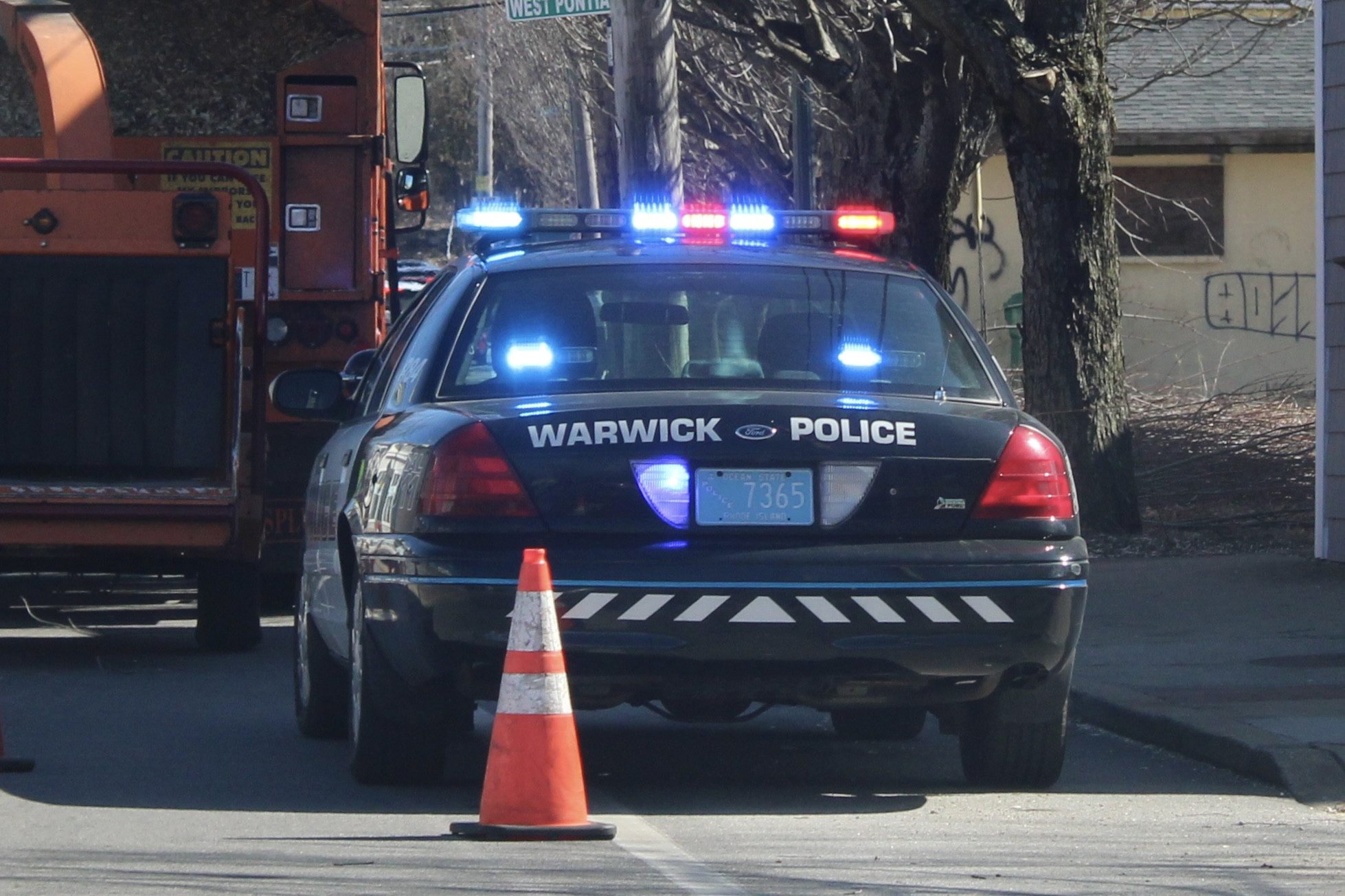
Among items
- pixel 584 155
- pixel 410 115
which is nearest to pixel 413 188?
pixel 410 115

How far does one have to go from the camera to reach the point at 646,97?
1398 cm

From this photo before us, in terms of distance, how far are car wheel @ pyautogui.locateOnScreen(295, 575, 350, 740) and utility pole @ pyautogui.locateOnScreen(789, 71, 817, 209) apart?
1011cm

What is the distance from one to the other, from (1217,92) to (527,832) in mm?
22831

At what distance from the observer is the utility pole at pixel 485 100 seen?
123 feet

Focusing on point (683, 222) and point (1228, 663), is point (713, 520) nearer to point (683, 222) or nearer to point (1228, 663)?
point (683, 222)

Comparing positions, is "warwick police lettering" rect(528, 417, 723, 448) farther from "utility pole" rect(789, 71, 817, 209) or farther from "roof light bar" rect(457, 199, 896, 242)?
"utility pole" rect(789, 71, 817, 209)

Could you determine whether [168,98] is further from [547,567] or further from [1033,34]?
[547,567]

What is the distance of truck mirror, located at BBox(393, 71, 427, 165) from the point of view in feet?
37.2

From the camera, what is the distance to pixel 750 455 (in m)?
5.48

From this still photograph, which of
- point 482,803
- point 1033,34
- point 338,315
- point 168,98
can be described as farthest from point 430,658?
point 1033,34

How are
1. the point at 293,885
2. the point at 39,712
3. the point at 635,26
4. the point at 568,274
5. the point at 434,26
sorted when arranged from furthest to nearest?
1. the point at 434,26
2. the point at 635,26
3. the point at 39,712
4. the point at 568,274
5. the point at 293,885

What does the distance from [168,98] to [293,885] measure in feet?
23.8

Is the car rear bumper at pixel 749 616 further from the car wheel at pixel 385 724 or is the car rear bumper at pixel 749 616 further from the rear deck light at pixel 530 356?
the rear deck light at pixel 530 356

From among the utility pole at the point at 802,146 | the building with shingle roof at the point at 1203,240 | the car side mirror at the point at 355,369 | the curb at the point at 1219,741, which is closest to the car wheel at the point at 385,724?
the car side mirror at the point at 355,369
